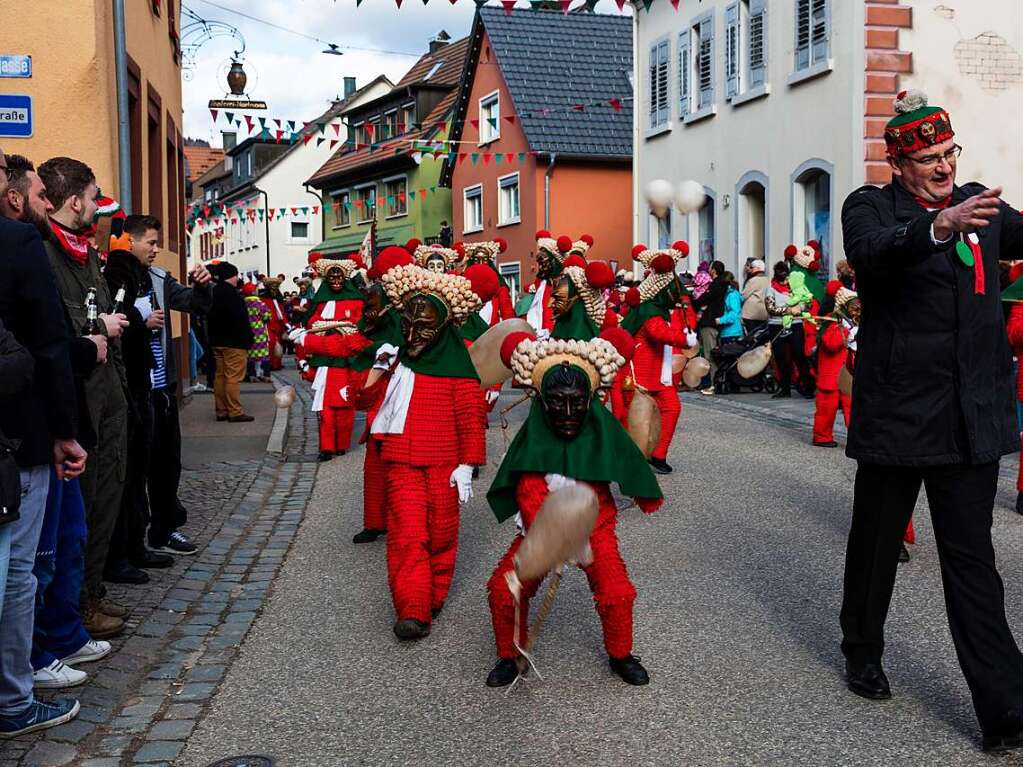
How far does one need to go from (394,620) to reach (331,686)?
1034mm

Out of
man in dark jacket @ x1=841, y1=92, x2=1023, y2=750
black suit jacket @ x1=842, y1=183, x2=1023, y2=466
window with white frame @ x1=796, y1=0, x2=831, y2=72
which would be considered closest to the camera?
man in dark jacket @ x1=841, y1=92, x2=1023, y2=750

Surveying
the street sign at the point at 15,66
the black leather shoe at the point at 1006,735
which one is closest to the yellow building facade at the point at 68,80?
the street sign at the point at 15,66

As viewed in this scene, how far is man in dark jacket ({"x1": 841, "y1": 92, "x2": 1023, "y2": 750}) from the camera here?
4.16 metres

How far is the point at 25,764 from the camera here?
4125 mm

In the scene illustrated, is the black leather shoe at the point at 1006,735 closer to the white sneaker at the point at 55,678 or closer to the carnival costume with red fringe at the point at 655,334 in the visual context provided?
the white sneaker at the point at 55,678

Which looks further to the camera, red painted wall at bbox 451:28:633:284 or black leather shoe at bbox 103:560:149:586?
red painted wall at bbox 451:28:633:284

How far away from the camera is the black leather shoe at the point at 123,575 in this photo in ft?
22.0

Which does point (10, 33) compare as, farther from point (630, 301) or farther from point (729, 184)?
point (729, 184)

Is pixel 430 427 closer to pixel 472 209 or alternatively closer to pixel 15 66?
pixel 15 66

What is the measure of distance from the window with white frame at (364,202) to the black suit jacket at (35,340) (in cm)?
4341

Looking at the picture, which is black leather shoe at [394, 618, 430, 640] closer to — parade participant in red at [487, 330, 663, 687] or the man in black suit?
parade participant in red at [487, 330, 663, 687]

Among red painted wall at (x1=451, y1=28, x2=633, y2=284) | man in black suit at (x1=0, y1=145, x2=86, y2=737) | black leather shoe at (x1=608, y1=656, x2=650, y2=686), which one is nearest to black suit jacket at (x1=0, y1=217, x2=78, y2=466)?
man in black suit at (x1=0, y1=145, x2=86, y2=737)

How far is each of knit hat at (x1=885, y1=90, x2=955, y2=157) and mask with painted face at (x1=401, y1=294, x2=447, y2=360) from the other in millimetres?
2381

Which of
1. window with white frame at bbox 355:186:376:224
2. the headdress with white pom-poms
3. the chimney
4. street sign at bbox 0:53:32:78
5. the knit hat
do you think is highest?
the chimney
